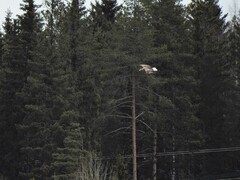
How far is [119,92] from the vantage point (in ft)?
87.9

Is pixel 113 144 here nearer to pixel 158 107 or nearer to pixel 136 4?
pixel 158 107

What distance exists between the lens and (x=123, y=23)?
27.8 metres

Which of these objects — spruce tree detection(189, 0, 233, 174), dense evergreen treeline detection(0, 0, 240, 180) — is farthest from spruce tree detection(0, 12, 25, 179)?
spruce tree detection(189, 0, 233, 174)

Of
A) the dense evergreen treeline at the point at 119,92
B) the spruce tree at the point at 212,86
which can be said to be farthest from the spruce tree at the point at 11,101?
the spruce tree at the point at 212,86

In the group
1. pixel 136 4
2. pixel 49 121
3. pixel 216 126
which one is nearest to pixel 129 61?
pixel 136 4

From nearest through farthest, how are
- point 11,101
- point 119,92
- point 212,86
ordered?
point 119,92 < point 212,86 < point 11,101

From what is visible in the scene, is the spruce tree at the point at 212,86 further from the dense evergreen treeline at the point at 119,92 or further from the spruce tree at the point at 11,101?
the spruce tree at the point at 11,101

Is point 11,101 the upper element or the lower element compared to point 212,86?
lower

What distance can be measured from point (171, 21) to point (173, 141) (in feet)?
26.7

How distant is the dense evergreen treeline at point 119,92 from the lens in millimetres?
27156

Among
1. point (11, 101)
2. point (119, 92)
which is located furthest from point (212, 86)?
point (11, 101)

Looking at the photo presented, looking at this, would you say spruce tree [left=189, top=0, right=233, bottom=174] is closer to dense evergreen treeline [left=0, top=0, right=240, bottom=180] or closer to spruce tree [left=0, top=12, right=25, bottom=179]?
dense evergreen treeline [left=0, top=0, right=240, bottom=180]

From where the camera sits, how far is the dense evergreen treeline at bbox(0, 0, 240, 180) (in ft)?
89.1

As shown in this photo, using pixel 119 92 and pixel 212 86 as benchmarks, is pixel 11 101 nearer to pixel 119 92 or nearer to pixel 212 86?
pixel 119 92
